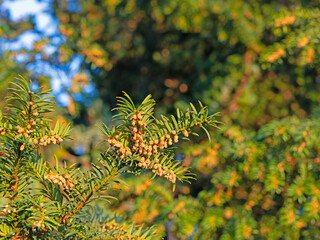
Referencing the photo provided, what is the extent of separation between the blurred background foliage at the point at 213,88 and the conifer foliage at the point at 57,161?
27 cm

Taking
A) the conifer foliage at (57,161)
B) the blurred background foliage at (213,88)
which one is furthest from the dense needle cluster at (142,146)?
the blurred background foliage at (213,88)

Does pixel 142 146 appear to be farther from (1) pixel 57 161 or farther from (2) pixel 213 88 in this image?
(2) pixel 213 88

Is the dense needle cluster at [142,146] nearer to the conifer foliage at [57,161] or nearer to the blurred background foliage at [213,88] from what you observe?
the conifer foliage at [57,161]

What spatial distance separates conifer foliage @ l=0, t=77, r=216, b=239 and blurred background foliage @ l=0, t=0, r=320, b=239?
0.27 meters

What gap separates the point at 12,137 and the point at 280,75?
1299mm

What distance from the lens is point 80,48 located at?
124 centimetres

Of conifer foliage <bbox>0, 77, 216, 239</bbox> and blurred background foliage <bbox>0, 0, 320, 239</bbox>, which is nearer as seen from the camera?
conifer foliage <bbox>0, 77, 216, 239</bbox>

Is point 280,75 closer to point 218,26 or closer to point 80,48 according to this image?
point 218,26

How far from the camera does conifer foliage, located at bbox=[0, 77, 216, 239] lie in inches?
14.3

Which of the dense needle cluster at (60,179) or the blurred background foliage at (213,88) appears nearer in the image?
the dense needle cluster at (60,179)

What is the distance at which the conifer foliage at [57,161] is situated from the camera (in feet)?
1.19

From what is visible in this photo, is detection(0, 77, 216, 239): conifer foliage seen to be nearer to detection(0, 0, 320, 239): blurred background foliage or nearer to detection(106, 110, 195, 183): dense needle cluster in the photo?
detection(106, 110, 195, 183): dense needle cluster

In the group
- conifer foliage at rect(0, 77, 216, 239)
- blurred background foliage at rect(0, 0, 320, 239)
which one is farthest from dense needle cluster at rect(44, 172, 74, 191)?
blurred background foliage at rect(0, 0, 320, 239)

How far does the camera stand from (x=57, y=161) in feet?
1.26
